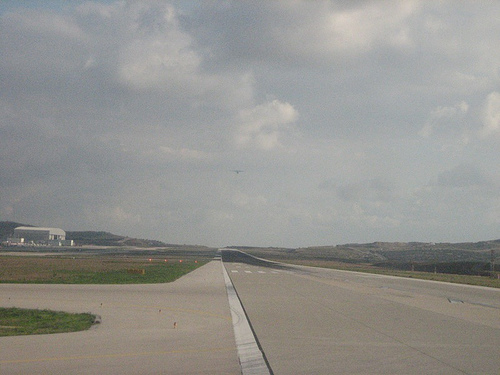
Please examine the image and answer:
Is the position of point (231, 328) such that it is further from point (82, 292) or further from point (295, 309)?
point (82, 292)

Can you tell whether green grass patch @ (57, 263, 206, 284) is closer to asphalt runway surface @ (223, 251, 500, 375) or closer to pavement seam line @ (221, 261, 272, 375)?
asphalt runway surface @ (223, 251, 500, 375)

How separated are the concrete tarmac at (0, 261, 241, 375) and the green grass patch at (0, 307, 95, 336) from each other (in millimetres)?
671

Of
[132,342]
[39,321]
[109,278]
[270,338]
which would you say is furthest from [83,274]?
[270,338]

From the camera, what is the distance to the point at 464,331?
15617 mm

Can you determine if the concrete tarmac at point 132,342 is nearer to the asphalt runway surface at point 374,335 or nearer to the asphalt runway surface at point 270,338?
the asphalt runway surface at point 270,338

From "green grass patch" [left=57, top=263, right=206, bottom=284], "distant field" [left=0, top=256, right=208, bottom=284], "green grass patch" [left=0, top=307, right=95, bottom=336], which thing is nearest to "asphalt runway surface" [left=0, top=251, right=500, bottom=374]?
"green grass patch" [left=0, top=307, right=95, bottom=336]

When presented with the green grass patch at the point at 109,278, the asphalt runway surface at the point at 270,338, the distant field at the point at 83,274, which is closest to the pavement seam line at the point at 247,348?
the asphalt runway surface at the point at 270,338

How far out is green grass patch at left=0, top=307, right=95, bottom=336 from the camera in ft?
46.8

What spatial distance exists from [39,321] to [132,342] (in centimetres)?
522

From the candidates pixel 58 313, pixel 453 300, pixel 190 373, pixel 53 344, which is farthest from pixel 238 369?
pixel 453 300

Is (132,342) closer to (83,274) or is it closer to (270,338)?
(270,338)

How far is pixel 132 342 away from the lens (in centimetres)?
1261

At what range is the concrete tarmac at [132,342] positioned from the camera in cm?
994

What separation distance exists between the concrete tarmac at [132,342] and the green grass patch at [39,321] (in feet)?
2.20
